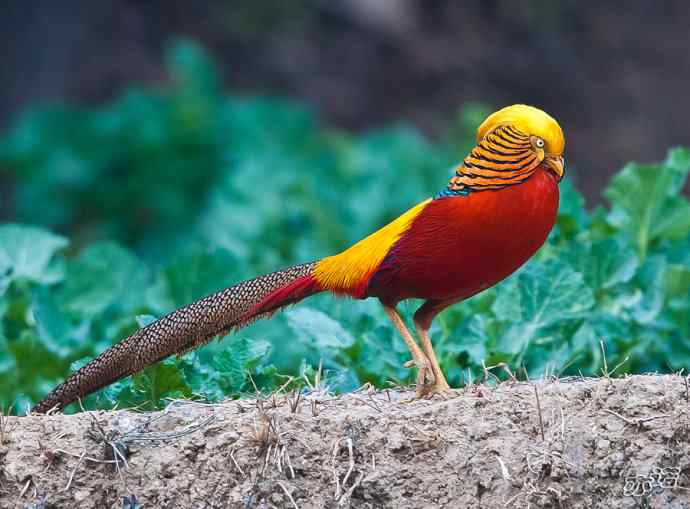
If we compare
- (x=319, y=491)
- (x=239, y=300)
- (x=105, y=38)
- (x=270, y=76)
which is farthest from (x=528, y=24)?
(x=319, y=491)

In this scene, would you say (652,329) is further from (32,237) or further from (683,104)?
(683,104)

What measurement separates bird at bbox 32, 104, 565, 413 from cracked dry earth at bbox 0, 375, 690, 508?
49 centimetres

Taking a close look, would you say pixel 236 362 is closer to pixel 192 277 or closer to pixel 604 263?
pixel 192 277

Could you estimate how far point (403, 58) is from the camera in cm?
1528

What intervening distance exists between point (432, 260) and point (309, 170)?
6.84 m

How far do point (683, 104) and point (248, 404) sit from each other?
36.2 feet

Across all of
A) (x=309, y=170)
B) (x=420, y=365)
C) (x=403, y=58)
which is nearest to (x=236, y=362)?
(x=420, y=365)

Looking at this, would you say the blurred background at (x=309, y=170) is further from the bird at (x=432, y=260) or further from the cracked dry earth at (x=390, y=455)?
the cracked dry earth at (x=390, y=455)

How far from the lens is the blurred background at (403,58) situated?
1365 cm

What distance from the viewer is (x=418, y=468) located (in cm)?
370

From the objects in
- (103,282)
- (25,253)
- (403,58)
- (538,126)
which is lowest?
(538,126)

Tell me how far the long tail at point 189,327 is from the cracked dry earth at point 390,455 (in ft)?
2.08

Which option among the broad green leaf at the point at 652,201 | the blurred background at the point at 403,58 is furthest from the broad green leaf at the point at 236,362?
the blurred background at the point at 403,58

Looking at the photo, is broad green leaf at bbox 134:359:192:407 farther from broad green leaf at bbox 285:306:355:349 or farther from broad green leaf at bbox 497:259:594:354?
broad green leaf at bbox 497:259:594:354
